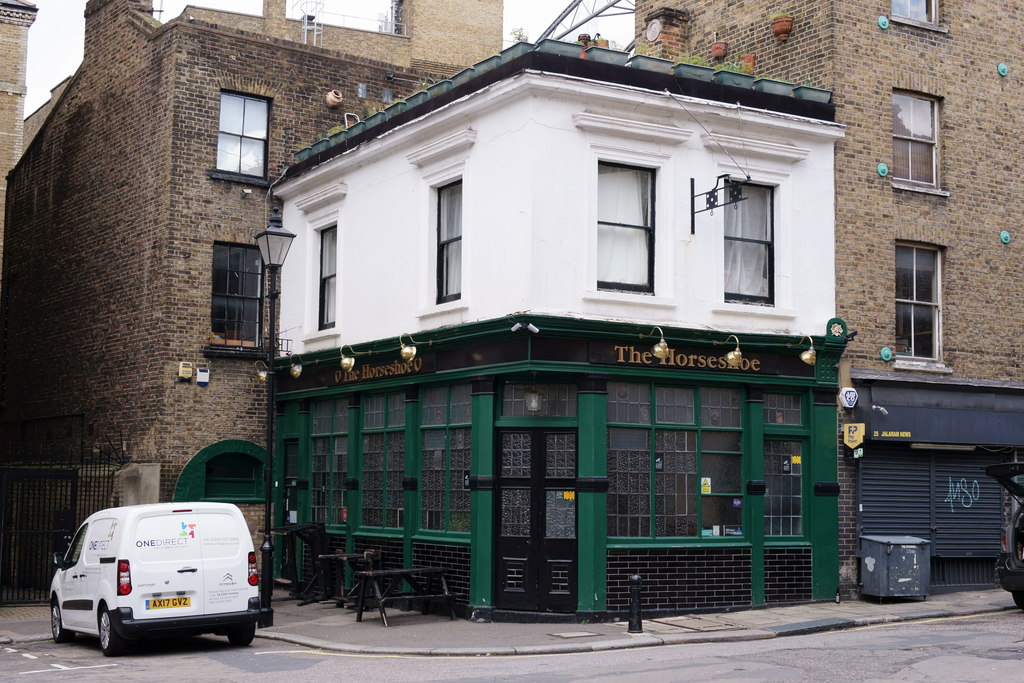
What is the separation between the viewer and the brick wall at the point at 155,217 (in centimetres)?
2289

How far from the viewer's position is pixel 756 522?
18234 millimetres

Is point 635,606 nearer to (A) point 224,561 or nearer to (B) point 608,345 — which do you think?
(B) point 608,345

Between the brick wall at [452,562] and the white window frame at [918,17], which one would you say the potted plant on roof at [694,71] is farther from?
the brick wall at [452,562]

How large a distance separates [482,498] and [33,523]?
42.0 feet

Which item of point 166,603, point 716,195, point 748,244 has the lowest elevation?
point 166,603

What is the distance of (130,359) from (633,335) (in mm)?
11213

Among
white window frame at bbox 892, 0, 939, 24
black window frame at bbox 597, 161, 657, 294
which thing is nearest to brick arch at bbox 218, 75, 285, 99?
black window frame at bbox 597, 161, 657, 294

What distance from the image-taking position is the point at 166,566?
14789 millimetres

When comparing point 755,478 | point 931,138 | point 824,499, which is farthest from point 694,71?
point 824,499

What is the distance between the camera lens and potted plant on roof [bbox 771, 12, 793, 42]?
20.6m

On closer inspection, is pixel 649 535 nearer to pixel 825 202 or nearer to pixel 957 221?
pixel 825 202

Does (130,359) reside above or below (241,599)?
above

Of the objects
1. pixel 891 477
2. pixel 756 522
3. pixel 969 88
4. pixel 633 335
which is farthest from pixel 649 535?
pixel 969 88

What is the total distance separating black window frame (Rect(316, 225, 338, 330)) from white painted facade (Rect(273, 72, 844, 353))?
1978mm
